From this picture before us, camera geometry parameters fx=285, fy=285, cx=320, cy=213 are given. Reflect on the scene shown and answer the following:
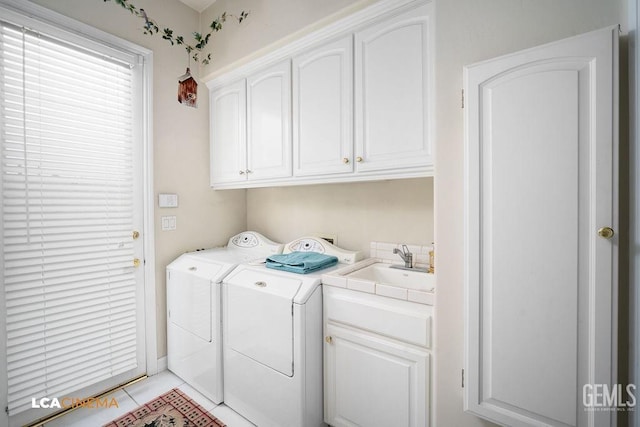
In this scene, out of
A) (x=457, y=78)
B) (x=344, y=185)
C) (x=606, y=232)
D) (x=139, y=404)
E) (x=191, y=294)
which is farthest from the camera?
(x=344, y=185)

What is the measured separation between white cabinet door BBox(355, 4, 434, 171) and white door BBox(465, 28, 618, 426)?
1.20 ft

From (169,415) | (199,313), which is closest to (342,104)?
(199,313)

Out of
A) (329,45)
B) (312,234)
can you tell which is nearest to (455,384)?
(312,234)

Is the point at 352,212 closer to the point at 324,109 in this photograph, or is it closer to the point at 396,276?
the point at 396,276

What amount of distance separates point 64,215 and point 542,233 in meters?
2.54

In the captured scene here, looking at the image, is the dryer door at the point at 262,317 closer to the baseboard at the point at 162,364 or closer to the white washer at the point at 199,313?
the white washer at the point at 199,313

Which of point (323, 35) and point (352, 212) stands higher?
point (323, 35)

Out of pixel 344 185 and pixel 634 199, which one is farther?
pixel 344 185

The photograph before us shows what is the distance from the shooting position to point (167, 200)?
2301 millimetres

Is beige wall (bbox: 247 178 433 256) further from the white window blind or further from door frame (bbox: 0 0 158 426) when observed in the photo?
the white window blind

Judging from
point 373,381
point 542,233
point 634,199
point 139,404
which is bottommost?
point 139,404

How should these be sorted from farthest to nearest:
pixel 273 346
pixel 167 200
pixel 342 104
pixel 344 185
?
pixel 167 200 → pixel 344 185 → pixel 342 104 → pixel 273 346

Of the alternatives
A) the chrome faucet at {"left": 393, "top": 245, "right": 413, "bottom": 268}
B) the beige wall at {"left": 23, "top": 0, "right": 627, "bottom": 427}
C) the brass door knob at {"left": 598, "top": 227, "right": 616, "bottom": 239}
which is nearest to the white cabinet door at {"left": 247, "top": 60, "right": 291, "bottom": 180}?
the beige wall at {"left": 23, "top": 0, "right": 627, "bottom": 427}

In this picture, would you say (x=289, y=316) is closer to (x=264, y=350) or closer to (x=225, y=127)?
(x=264, y=350)
